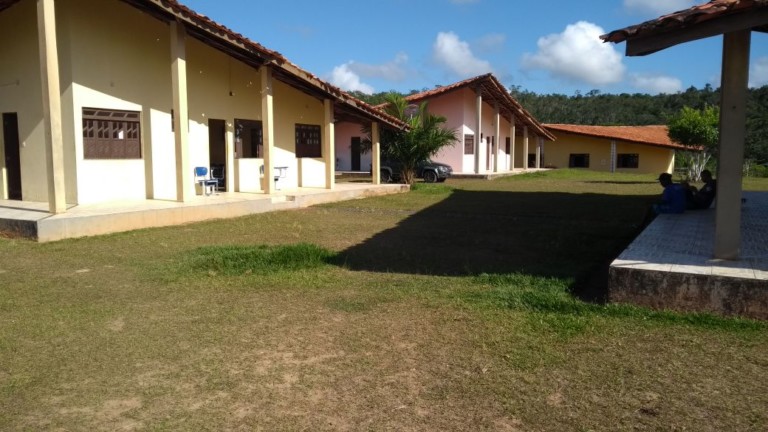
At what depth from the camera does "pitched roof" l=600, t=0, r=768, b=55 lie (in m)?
5.20

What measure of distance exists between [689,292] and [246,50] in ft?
35.9

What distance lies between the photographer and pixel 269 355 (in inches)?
180

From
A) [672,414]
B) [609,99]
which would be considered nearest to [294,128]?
[672,414]

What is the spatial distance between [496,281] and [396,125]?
13.8 metres

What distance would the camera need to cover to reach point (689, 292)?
17.1ft

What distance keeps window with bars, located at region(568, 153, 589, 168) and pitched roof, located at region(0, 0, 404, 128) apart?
27.3 m

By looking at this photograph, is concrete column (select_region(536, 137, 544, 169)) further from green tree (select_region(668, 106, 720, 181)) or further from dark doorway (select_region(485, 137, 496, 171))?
green tree (select_region(668, 106, 720, 181))

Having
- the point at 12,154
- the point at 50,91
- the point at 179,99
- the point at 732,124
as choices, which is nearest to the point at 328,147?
the point at 179,99

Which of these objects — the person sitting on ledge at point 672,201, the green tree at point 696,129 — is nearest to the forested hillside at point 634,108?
the green tree at point 696,129

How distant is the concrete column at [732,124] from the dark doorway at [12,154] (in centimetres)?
1300

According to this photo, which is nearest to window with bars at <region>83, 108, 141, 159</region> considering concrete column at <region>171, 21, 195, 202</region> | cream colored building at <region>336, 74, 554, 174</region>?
concrete column at <region>171, 21, 195, 202</region>

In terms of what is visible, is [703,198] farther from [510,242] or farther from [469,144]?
[469,144]

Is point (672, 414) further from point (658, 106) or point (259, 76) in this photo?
point (658, 106)

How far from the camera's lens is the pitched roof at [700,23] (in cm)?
520
